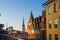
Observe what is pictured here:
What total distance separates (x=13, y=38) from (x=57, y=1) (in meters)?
44.9

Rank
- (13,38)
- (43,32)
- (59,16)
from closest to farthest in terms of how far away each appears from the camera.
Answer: (59,16) < (43,32) < (13,38)

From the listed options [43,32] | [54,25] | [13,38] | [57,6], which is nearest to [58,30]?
[54,25]

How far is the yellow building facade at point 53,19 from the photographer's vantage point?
3772 cm

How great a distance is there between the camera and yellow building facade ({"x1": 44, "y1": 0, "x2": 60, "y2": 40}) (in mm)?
37719

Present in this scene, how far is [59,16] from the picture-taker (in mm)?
36938

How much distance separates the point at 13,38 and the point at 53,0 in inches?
1696

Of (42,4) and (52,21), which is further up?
(42,4)

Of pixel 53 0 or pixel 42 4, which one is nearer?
pixel 53 0

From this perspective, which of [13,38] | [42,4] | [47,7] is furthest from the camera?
[13,38]

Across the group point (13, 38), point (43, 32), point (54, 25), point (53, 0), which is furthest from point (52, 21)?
point (13, 38)

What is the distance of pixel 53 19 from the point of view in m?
39.4

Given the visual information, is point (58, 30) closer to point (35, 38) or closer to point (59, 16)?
point (59, 16)

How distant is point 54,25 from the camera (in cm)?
3916

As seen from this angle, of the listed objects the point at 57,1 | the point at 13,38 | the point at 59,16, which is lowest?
the point at 13,38
